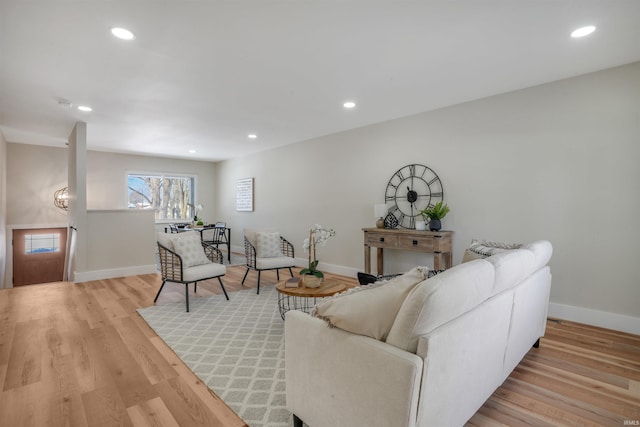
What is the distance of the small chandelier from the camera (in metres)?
6.68

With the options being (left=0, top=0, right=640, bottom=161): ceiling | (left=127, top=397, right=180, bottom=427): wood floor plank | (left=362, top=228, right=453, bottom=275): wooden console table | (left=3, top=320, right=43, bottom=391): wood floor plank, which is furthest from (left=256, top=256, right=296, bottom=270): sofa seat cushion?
(left=127, top=397, right=180, bottom=427): wood floor plank

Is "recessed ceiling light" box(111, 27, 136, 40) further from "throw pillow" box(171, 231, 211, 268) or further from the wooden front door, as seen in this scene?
the wooden front door

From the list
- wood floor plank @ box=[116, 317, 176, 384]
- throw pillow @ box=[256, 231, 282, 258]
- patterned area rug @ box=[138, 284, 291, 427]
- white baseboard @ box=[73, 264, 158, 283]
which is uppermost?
throw pillow @ box=[256, 231, 282, 258]

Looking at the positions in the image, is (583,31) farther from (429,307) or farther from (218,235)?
(218,235)

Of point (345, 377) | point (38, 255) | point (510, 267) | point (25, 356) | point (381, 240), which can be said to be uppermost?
point (510, 267)

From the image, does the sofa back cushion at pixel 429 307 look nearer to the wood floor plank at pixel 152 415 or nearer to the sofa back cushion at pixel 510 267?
the sofa back cushion at pixel 510 267

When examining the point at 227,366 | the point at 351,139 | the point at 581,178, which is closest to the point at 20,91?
the point at 227,366

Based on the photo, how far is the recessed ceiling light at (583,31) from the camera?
2.27 meters

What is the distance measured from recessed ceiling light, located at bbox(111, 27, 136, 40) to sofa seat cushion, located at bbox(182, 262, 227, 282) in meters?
2.34

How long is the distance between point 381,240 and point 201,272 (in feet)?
7.61

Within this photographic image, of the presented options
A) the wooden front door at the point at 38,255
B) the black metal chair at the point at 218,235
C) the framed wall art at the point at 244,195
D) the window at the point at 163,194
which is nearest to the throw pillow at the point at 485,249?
the black metal chair at the point at 218,235

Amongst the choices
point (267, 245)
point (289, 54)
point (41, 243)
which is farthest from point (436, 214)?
point (41, 243)

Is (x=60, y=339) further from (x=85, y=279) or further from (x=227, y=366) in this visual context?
(x=85, y=279)

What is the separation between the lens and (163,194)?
8.12 m
